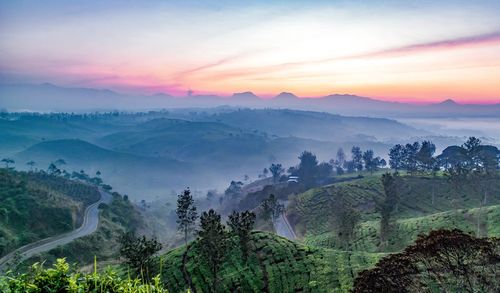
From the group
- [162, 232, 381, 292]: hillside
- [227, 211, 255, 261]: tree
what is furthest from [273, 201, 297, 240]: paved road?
[227, 211, 255, 261]: tree

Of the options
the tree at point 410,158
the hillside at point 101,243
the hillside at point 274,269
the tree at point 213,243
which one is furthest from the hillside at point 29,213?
the tree at point 410,158

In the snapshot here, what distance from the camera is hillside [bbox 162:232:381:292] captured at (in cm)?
4953

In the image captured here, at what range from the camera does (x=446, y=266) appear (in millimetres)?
25422

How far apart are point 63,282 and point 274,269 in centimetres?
4926

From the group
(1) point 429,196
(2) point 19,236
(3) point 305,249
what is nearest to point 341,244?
(3) point 305,249

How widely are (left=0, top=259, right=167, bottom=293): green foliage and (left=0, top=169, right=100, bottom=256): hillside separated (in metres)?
108

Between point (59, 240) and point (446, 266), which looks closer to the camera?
point (446, 266)

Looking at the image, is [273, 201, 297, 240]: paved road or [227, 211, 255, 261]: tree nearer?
[227, 211, 255, 261]: tree

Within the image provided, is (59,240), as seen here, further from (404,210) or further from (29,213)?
(404,210)

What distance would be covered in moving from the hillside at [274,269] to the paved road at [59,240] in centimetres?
5948

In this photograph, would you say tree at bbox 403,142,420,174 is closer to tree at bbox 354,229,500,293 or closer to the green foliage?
tree at bbox 354,229,500,293

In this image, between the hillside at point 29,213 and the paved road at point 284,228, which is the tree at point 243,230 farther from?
the hillside at point 29,213

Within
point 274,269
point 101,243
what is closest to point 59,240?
point 101,243

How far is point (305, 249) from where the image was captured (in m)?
61.0
